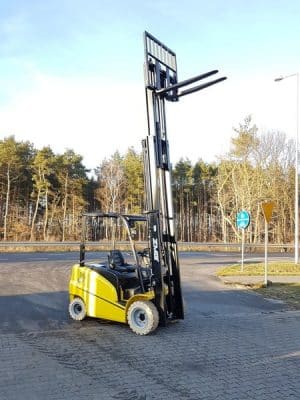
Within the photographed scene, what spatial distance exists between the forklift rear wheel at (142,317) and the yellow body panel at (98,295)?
23cm

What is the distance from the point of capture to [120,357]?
22.5 feet

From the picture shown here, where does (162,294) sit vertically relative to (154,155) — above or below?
below

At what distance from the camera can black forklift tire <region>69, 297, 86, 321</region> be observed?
9.20 meters

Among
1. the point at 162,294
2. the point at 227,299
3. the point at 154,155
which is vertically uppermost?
the point at 154,155

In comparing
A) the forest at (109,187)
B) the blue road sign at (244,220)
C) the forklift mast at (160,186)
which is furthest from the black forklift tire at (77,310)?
the forest at (109,187)

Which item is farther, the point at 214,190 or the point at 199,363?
the point at 214,190

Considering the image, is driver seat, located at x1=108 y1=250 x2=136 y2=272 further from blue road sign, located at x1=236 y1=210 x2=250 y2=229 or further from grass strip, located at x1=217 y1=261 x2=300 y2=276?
blue road sign, located at x1=236 y1=210 x2=250 y2=229

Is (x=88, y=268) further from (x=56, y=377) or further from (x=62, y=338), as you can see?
(x=56, y=377)

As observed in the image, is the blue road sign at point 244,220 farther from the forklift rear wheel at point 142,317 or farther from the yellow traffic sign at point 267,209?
the forklift rear wheel at point 142,317

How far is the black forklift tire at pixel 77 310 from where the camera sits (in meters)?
9.20

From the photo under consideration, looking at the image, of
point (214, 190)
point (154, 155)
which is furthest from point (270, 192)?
point (154, 155)

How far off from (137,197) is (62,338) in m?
54.0

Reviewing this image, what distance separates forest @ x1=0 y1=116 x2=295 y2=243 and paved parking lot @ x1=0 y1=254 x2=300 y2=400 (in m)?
38.3

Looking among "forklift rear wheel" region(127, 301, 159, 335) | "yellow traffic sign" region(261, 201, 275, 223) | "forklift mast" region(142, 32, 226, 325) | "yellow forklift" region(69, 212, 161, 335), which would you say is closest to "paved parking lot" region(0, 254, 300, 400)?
"forklift rear wheel" region(127, 301, 159, 335)
